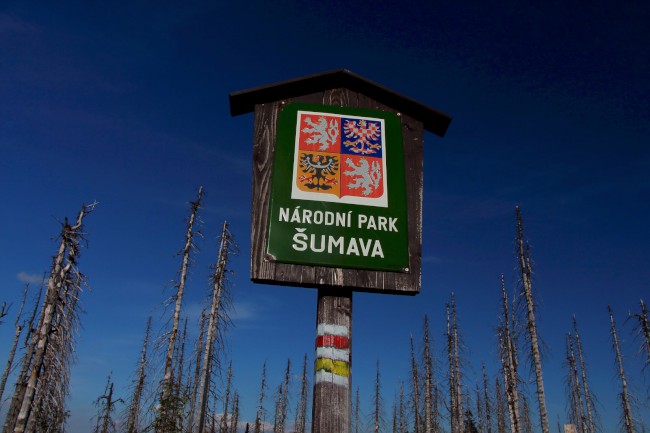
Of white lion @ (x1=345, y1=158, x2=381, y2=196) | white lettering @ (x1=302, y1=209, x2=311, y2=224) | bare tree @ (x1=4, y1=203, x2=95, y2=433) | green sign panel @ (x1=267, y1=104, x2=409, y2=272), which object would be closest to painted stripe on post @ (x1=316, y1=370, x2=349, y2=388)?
green sign panel @ (x1=267, y1=104, x2=409, y2=272)

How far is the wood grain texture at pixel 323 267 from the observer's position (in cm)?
370

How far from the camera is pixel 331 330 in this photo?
140 inches

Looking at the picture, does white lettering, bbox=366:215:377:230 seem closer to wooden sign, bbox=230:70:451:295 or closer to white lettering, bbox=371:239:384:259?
wooden sign, bbox=230:70:451:295

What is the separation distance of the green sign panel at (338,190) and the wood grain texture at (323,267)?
6 cm

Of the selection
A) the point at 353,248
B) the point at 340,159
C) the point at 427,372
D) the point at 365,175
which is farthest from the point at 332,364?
the point at 427,372

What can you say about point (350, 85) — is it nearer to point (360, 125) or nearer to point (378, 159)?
point (360, 125)

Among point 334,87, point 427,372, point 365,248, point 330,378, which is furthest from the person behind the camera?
point 427,372

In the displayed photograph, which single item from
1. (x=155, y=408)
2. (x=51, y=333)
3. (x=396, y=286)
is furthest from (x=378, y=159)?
(x=155, y=408)

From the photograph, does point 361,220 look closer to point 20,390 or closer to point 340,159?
point 340,159

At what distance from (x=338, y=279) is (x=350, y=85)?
192cm

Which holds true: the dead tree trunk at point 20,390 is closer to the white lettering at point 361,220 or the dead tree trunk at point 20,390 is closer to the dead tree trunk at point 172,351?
the dead tree trunk at point 172,351

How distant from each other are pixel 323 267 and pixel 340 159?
984 millimetres

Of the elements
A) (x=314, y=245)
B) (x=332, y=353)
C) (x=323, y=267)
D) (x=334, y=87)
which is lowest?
(x=332, y=353)

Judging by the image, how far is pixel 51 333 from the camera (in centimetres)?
1730
